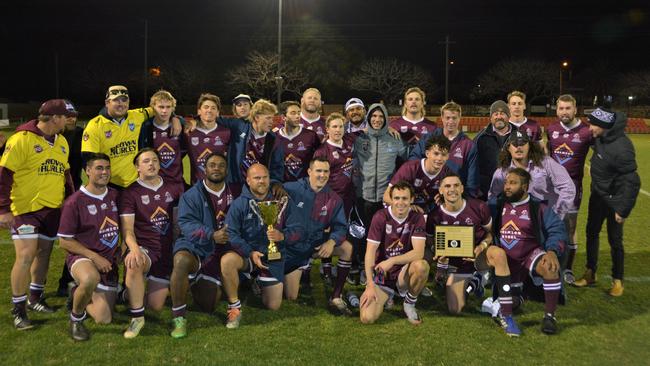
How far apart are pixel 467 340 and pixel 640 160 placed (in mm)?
17634

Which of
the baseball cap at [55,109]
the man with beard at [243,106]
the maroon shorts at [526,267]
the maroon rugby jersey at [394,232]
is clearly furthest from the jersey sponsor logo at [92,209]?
the maroon shorts at [526,267]

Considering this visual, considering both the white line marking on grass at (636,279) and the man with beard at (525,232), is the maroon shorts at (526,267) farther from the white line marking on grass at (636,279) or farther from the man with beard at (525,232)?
the white line marking on grass at (636,279)

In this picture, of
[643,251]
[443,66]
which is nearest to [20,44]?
[443,66]

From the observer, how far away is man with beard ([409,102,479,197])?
5.74 m

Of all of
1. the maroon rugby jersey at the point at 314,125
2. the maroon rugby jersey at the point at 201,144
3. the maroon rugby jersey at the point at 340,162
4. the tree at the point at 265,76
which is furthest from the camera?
the tree at the point at 265,76

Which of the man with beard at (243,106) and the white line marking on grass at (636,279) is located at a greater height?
the man with beard at (243,106)

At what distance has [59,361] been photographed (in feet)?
12.6

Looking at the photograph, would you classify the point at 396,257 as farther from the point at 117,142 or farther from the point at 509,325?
the point at 117,142

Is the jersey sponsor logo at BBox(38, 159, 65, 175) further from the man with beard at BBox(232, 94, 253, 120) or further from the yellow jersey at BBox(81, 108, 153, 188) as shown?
the man with beard at BBox(232, 94, 253, 120)

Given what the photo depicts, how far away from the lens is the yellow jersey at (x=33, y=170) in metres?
4.66

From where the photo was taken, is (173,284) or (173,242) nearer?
(173,284)

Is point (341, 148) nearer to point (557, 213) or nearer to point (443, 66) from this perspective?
point (557, 213)

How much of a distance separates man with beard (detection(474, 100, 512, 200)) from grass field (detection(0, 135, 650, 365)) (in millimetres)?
1632

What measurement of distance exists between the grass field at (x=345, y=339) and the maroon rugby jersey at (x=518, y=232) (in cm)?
64
